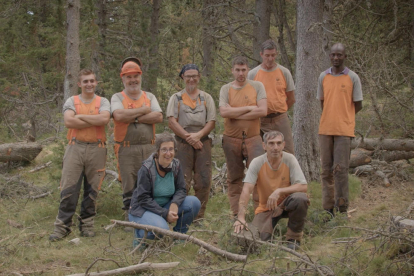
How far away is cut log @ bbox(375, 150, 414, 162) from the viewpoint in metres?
9.48

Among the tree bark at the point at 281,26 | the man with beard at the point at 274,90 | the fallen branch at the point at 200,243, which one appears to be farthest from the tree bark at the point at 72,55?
the tree bark at the point at 281,26

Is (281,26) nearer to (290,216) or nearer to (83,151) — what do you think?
(83,151)

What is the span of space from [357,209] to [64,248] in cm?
449

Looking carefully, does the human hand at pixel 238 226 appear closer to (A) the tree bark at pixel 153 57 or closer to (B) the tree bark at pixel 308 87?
(B) the tree bark at pixel 308 87

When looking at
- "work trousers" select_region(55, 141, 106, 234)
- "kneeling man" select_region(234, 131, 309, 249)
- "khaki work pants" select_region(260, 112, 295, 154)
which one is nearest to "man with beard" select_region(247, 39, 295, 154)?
"khaki work pants" select_region(260, 112, 295, 154)

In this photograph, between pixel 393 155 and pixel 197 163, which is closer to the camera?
pixel 197 163

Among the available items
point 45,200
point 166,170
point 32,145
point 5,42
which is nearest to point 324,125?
point 166,170

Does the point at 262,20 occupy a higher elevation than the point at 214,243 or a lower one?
higher

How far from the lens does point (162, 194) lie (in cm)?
546

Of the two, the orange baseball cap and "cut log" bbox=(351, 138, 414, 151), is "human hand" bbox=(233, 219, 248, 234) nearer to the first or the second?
the orange baseball cap

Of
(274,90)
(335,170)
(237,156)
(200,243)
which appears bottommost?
(200,243)

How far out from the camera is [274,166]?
17.3 feet

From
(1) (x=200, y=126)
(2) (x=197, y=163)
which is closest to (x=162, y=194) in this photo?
(2) (x=197, y=163)

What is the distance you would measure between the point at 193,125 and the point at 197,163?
1.79 ft
